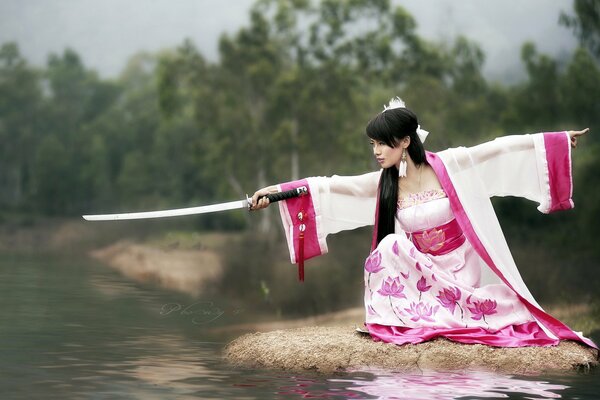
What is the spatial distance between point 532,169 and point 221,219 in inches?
661

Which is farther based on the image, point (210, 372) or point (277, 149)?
point (277, 149)

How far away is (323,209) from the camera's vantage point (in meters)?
6.02

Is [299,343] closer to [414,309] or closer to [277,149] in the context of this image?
[414,309]

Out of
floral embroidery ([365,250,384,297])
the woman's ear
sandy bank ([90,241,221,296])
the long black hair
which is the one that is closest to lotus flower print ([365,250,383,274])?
floral embroidery ([365,250,384,297])

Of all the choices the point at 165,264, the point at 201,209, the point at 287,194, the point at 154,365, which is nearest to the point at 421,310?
the point at 287,194

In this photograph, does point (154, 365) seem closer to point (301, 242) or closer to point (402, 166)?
point (301, 242)

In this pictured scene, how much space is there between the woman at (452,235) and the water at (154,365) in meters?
0.48

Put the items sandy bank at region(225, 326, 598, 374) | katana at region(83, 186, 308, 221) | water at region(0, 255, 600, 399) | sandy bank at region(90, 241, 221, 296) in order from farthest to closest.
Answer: sandy bank at region(90, 241, 221, 296), katana at region(83, 186, 308, 221), sandy bank at region(225, 326, 598, 374), water at region(0, 255, 600, 399)

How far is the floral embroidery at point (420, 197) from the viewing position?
5.76m

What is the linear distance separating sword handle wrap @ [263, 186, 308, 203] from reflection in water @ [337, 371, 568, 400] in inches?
46.9

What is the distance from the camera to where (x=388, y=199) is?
5773mm

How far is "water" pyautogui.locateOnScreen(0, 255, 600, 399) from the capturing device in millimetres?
4809

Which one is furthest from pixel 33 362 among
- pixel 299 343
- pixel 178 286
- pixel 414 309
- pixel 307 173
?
pixel 307 173

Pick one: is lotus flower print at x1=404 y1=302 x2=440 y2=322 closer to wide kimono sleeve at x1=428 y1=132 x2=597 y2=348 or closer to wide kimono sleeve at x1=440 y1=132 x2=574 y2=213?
Result: wide kimono sleeve at x1=428 y1=132 x2=597 y2=348
